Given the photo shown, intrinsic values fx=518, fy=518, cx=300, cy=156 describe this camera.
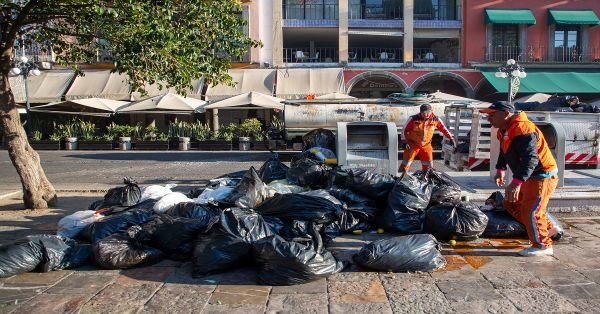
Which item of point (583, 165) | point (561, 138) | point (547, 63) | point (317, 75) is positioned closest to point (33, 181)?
point (561, 138)

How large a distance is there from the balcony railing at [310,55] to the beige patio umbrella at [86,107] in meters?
8.66

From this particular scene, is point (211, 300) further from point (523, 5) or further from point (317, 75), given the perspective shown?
point (523, 5)

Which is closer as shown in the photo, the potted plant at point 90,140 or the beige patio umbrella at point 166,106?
the potted plant at point 90,140

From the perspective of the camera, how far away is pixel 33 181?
800 centimetres

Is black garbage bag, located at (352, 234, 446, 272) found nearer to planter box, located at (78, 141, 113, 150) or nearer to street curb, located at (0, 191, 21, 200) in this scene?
street curb, located at (0, 191, 21, 200)

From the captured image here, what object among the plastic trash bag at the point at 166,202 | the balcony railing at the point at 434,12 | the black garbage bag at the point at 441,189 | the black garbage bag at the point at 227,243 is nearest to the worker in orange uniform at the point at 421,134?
the black garbage bag at the point at 441,189

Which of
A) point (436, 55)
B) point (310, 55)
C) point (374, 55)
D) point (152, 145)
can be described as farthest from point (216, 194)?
point (436, 55)

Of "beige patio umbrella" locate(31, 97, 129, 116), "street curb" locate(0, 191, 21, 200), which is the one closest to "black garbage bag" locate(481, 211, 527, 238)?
"street curb" locate(0, 191, 21, 200)

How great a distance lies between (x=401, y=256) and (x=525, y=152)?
4.85ft

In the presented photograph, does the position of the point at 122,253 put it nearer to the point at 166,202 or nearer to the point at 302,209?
the point at 166,202

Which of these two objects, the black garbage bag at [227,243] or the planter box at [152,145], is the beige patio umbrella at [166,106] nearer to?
the planter box at [152,145]

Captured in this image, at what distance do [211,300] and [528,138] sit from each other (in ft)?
10.4

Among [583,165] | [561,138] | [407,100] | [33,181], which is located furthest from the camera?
[407,100]

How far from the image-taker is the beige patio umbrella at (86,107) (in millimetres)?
22062
